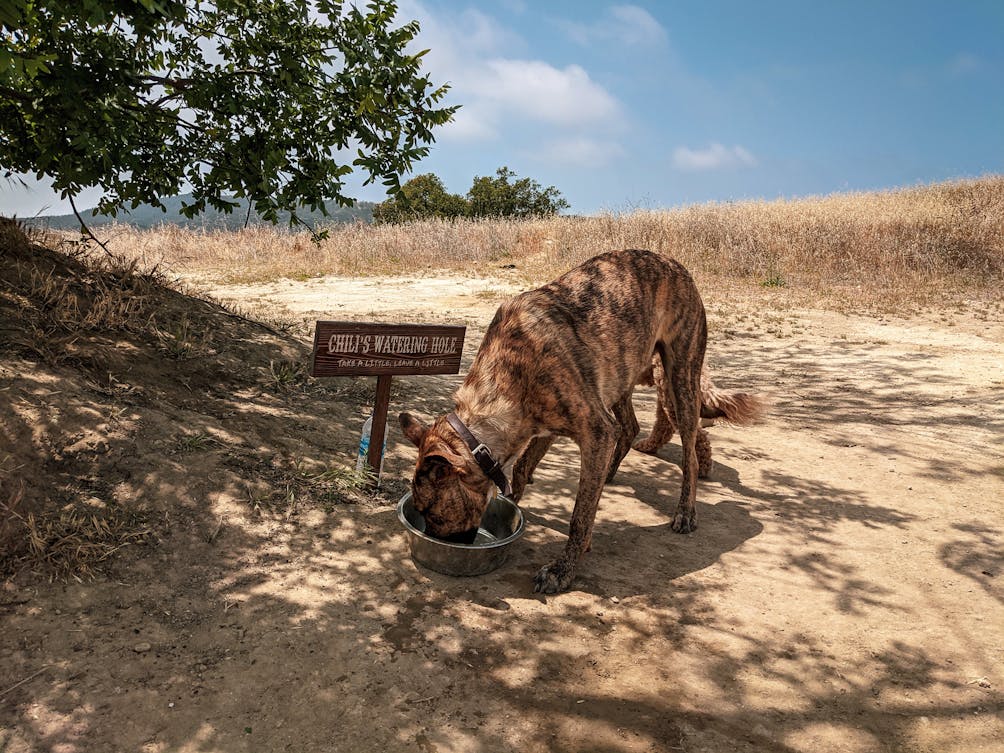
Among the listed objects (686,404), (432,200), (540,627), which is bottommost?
(540,627)

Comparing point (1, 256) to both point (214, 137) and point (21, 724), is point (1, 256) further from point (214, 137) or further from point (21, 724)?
point (21, 724)

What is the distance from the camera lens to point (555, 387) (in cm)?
423

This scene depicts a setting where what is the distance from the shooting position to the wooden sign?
4.55 m

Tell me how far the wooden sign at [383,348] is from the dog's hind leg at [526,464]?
3.00 ft

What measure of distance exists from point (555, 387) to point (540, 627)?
1497mm

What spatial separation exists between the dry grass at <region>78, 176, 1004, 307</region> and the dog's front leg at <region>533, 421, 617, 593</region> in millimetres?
13579

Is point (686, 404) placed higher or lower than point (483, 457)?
higher

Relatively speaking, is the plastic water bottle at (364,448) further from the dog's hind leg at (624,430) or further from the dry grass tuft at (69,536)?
the dog's hind leg at (624,430)

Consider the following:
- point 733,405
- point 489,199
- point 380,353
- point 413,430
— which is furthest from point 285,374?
point 489,199

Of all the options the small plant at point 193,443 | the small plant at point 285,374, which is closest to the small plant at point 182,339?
the small plant at point 285,374

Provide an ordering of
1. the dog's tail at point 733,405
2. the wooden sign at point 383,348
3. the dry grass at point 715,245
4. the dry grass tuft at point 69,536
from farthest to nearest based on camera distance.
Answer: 1. the dry grass at point 715,245
2. the dog's tail at point 733,405
3. the wooden sign at point 383,348
4. the dry grass tuft at point 69,536

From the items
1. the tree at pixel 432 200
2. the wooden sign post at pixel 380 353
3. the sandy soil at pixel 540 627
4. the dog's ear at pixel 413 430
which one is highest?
the tree at pixel 432 200

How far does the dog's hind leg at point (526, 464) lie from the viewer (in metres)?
5.28

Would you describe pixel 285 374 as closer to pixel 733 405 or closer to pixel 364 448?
pixel 364 448
